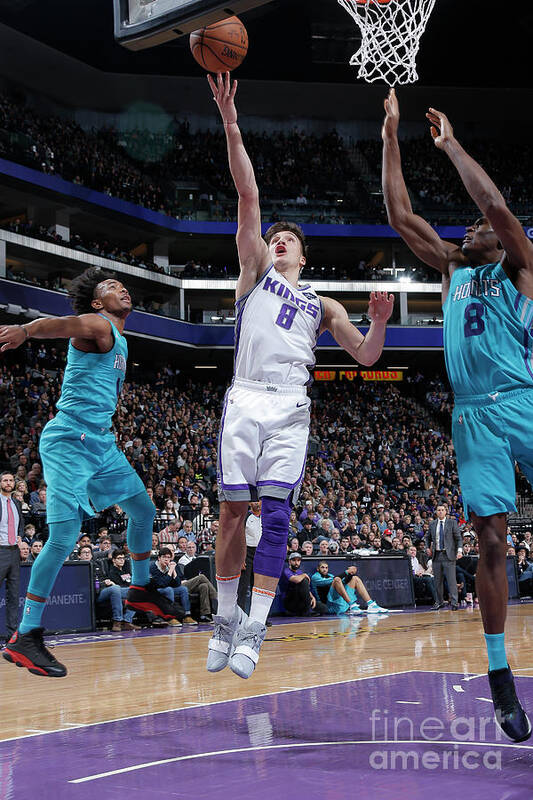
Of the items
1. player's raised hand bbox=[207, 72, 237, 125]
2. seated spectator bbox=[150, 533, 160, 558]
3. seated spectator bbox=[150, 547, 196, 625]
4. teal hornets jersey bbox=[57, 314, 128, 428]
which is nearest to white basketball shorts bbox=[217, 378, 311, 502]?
teal hornets jersey bbox=[57, 314, 128, 428]

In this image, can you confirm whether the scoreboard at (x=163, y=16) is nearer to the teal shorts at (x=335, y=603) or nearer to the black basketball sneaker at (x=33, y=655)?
the black basketball sneaker at (x=33, y=655)

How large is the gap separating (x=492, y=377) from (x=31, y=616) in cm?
303

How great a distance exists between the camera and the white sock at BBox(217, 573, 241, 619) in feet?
14.6

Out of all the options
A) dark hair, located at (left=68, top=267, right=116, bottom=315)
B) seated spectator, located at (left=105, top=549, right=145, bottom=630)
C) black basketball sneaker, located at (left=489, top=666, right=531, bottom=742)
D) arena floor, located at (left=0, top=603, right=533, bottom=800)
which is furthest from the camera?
seated spectator, located at (left=105, top=549, right=145, bottom=630)

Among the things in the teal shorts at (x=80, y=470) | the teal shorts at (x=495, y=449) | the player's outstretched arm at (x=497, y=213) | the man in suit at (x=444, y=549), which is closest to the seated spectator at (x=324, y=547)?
the man in suit at (x=444, y=549)

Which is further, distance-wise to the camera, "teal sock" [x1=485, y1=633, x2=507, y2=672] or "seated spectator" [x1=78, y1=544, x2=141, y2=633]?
"seated spectator" [x1=78, y1=544, x2=141, y2=633]

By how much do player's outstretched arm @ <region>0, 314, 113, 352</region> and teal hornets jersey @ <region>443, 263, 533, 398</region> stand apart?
7.06 feet

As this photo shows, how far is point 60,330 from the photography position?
5.07m

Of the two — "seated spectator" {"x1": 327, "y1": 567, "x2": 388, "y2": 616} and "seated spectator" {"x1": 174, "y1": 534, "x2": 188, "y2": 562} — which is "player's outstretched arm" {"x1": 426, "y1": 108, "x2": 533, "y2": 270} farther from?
"seated spectator" {"x1": 327, "y1": 567, "x2": 388, "y2": 616}

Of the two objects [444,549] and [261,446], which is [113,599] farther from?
[261,446]

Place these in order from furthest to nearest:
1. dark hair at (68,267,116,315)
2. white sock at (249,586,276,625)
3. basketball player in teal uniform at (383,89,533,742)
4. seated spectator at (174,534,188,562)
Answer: seated spectator at (174,534,188,562), dark hair at (68,267,116,315), white sock at (249,586,276,625), basketball player in teal uniform at (383,89,533,742)

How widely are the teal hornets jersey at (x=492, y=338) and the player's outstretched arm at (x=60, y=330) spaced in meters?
2.15

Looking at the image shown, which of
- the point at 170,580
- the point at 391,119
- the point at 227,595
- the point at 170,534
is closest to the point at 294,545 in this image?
the point at 170,534

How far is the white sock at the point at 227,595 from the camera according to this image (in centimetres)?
445
